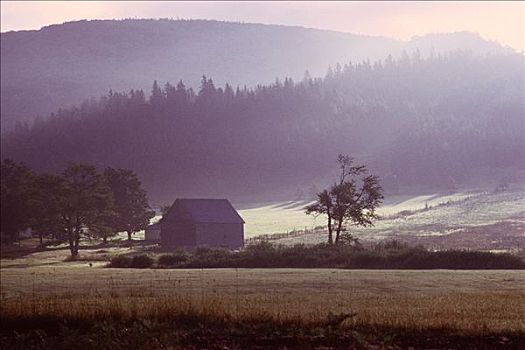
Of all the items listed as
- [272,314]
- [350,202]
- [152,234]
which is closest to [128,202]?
[152,234]

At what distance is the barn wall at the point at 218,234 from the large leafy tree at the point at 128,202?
13562mm

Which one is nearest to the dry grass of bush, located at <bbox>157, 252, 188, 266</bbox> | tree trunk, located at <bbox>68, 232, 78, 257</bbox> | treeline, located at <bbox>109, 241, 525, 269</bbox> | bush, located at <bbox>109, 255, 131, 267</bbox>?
treeline, located at <bbox>109, 241, 525, 269</bbox>

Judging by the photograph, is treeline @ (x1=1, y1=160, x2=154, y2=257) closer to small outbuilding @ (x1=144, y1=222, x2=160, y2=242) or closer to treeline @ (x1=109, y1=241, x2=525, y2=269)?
small outbuilding @ (x1=144, y1=222, x2=160, y2=242)

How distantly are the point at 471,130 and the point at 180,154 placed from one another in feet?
198

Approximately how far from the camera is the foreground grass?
25625 millimetres

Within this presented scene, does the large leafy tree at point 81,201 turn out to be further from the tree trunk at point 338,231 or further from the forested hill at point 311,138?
the forested hill at point 311,138

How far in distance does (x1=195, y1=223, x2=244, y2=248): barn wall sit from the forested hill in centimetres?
2119

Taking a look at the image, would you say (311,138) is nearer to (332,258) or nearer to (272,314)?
(332,258)

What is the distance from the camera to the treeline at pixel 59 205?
8738 centimetres

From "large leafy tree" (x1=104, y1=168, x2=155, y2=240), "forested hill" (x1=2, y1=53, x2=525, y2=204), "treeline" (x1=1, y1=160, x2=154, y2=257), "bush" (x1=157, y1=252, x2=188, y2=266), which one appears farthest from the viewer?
"forested hill" (x1=2, y1=53, x2=525, y2=204)

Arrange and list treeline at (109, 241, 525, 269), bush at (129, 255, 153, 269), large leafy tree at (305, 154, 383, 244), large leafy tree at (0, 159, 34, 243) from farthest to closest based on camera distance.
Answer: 1. large leafy tree at (0, 159, 34, 243)
2. large leafy tree at (305, 154, 383, 244)
3. bush at (129, 255, 153, 269)
4. treeline at (109, 241, 525, 269)

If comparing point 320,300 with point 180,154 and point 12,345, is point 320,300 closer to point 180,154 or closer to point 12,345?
point 12,345

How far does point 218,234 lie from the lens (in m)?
100

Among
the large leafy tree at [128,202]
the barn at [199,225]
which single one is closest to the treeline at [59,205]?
the large leafy tree at [128,202]
